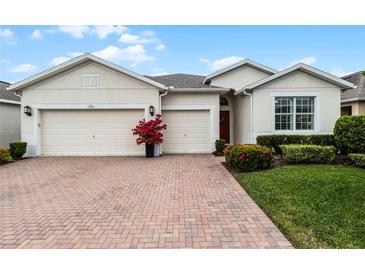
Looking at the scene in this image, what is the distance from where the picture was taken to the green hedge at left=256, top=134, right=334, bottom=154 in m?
11.5

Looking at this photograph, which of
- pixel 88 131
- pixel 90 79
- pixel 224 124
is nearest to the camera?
pixel 90 79

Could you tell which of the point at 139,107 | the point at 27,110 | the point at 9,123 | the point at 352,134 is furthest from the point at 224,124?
the point at 9,123

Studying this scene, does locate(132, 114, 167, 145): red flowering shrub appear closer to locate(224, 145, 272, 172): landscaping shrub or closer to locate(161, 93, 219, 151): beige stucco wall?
locate(161, 93, 219, 151): beige stucco wall

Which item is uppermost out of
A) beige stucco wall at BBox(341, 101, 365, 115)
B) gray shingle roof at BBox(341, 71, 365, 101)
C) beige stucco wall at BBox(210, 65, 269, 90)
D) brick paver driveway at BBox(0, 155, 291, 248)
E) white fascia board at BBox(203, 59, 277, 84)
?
white fascia board at BBox(203, 59, 277, 84)

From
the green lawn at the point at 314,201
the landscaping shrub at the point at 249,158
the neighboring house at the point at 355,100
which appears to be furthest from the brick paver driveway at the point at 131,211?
the neighboring house at the point at 355,100

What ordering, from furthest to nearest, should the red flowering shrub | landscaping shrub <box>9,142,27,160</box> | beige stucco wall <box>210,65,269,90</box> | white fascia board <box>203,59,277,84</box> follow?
beige stucco wall <box>210,65,269,90</box>, white fascia board <box>203,59,277,84</box>, the red flowering shrub, landscaping shrub <box>9,142,27,160</box>

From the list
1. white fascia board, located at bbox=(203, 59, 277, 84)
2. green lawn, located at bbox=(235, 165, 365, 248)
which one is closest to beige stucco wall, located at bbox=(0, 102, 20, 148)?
white fascia board, located at bbox=(203, 59, 277, 84)

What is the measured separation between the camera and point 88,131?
1318 centimetres

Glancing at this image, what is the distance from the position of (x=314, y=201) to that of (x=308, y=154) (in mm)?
4175

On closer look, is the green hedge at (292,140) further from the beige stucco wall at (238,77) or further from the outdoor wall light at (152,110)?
the beige stucco wall at (238,77)

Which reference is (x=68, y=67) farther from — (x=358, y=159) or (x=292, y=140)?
(x=358, y=159)

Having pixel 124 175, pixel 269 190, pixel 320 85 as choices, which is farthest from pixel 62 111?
pixel 320 85

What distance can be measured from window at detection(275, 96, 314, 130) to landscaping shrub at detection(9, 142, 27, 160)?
12094 mm

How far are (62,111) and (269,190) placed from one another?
10904 millimetres
